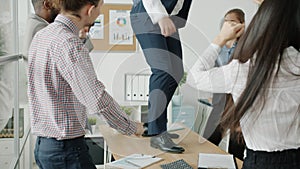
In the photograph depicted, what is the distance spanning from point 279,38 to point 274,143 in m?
0.30

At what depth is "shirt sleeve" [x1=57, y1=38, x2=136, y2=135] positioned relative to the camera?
120 centimetres

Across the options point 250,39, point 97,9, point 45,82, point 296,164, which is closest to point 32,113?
point 45,82

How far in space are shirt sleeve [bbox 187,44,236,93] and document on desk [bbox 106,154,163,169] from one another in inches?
18.2

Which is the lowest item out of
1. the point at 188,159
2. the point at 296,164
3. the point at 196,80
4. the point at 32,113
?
the point at 188,159

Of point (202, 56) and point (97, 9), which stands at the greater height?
point (97, 9)

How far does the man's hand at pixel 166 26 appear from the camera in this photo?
1.43 m

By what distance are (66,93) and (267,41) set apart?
582mm

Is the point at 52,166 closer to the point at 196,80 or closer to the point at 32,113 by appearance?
the point at 32,113

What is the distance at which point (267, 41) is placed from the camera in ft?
3.96

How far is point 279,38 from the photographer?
3.96ft

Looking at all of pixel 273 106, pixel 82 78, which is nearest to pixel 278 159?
pixel 273 106

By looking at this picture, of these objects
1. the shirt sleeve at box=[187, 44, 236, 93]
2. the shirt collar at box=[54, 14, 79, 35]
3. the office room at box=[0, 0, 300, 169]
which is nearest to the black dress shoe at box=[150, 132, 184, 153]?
the office room at box=[0, 0, 300, 169]

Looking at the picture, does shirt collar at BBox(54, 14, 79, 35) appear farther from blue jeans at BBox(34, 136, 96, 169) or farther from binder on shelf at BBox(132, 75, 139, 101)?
binder on shelf at BBox(132, 75, 139, 101)

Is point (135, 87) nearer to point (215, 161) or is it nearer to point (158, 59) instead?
point (158, 59)
